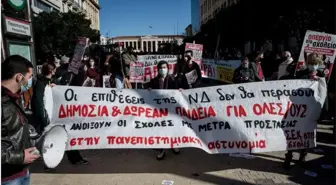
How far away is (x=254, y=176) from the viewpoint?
4797mm

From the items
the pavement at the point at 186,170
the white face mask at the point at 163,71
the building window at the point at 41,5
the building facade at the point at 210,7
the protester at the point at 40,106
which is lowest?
the pavement at the point at 186,170

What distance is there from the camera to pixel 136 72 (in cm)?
1082

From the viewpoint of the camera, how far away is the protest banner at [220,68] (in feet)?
40.4

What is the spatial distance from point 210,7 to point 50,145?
88542 millimetres

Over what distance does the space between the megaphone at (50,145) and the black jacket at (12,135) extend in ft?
0.35

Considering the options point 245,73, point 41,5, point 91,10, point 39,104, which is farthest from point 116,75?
point 91,10

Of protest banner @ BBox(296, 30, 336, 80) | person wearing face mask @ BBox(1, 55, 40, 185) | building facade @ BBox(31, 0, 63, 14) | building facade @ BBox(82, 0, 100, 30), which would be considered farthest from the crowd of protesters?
building facade @ BBox(82, 0, 100, 30)

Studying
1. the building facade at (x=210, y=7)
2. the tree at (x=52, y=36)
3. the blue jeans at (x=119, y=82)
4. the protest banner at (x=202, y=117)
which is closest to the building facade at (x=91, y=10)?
the building facade at (x=210, y=7)

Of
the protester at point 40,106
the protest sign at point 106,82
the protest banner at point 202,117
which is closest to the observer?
the protest banner at point 202,117

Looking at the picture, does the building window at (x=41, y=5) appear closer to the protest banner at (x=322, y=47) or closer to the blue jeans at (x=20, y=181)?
the protest banner at (x=322, y=47)

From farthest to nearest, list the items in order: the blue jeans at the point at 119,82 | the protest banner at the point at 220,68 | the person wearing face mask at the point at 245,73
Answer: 1. the protest banner at the point at 220,68
2. the person wearing face mask at the point at 245,73
3. the blue jeans at the point at 119,82

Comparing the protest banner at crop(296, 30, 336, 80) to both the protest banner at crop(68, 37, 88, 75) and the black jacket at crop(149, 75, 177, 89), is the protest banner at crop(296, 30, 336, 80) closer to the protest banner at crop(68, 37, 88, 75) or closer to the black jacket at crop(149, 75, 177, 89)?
the black jacket at crop(149, 75, 177, 89)

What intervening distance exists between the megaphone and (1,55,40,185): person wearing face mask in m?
0.05

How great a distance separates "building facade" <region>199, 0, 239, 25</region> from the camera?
70.6 metres
